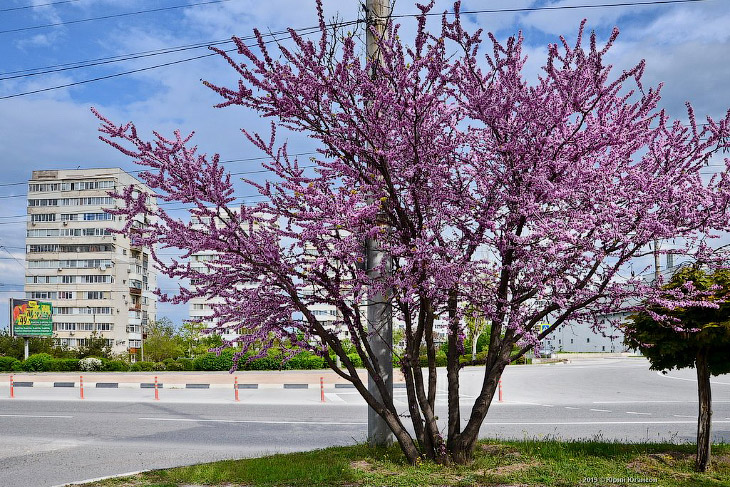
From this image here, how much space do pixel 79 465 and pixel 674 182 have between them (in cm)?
957

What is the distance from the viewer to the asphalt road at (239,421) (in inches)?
418

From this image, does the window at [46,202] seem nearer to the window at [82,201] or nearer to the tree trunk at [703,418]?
the window at [82,201]

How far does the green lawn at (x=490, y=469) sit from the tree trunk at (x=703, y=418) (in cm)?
16

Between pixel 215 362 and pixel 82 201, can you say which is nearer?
pixel 215 362

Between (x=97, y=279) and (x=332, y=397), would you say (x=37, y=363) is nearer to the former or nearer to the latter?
(x=332, y=397)

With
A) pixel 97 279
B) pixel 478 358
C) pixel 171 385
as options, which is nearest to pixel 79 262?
pixel 97 279

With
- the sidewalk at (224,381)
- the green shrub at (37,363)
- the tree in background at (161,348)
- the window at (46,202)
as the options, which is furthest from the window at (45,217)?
the sidewalk at (224,381)

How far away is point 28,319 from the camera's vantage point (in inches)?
1870

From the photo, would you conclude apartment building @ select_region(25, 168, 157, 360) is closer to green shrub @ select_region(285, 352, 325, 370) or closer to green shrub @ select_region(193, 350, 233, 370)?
green shrub @ select_region(193, 350, 233, 370)

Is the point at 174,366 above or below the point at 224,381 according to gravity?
below

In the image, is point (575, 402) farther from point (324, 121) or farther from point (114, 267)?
point (114, 267)

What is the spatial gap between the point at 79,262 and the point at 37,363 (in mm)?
42551

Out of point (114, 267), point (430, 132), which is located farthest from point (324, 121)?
point (114, 267)

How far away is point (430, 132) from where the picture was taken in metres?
6.76
